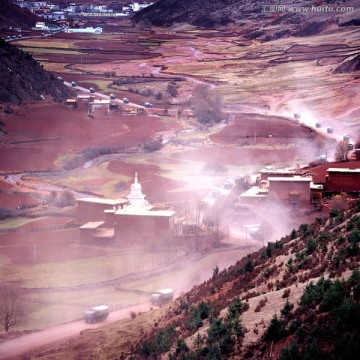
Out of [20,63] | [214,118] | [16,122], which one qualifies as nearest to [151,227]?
[16,122]

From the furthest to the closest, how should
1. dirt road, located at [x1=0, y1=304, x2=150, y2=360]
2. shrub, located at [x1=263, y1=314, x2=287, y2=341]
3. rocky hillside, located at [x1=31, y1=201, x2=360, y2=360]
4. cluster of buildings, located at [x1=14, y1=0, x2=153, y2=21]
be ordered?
1. cluster of buildings, located at [x1=14, y1=0, x2=153, y2=21]
2. dirt road, located at [x1=0, y1=304, x2=150, y2=360]
3. shrub, located at [x1=263, y1=314, x2=287, y2=341]
4. rocky hillside, located at [x1=31, y1=201, x2=360, y2=360]

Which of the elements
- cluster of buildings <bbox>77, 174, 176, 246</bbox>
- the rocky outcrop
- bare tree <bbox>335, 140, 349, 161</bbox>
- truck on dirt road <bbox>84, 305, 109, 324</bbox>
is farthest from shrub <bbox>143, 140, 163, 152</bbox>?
truck on dirt road <bbox>84, 305, 109, 324</bbox>

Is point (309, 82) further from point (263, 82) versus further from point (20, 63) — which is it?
point (20, 63)

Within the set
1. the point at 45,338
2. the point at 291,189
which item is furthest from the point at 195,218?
the point at 45,338

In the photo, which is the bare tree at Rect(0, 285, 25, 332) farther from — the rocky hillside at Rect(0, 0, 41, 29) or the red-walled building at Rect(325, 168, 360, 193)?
the rocky hillside at Rect(0, 0, 41, 29)

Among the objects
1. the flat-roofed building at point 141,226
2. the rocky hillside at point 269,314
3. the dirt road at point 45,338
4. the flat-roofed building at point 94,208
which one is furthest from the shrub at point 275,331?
the flat-roofed building at point 94,208

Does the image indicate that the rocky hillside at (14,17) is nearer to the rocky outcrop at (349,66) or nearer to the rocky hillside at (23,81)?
the rocky hillside at (23,81)
